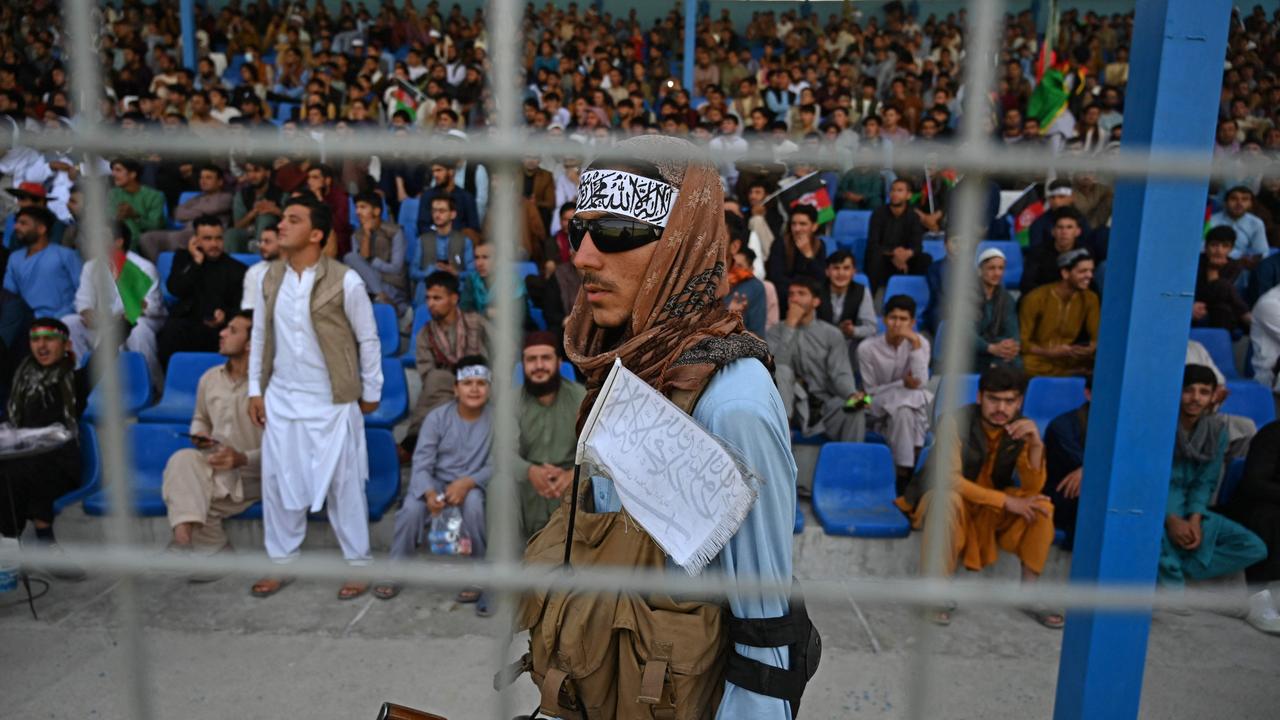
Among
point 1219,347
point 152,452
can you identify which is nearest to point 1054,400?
point 1219,347

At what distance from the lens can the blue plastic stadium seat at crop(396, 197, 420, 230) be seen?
5887 mm

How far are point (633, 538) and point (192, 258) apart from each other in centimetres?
483

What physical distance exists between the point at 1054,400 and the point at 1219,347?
142 centimetres

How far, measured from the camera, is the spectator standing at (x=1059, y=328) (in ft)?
15.3

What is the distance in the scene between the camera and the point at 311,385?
3.69 meters

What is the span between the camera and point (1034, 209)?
620 cm

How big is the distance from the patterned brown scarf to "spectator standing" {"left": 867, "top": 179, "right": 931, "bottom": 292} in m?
4.60

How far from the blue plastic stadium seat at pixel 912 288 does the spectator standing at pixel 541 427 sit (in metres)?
2.76

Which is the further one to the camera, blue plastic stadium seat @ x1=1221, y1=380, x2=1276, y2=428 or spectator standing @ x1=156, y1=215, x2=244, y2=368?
spectator standing @ x1=156, y1=215, x2=244, y2=368

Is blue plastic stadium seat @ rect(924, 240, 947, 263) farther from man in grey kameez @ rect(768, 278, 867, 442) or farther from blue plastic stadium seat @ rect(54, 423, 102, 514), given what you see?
blue plastic stadium seat @ rect(54, 423, 102, 514)

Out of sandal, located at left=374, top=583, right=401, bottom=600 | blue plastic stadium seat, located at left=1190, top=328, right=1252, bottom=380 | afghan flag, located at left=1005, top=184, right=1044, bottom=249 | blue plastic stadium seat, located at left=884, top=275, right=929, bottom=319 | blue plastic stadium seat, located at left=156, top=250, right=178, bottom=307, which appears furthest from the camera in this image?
afghan flag, located at left=1005, top=184, right=1044, bottom=249

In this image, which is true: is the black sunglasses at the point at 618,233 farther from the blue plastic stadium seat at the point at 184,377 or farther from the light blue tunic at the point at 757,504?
the blue plastic stadium seat at the point at 184,377

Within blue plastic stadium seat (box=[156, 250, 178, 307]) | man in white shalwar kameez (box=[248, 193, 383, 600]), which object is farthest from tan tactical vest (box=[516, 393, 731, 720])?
blue plastic stadium seat (box=[156, 250, 178, 307])

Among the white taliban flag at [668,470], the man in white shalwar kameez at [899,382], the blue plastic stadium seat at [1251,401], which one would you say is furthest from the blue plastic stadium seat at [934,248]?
the white taliban flag at [668,470]
